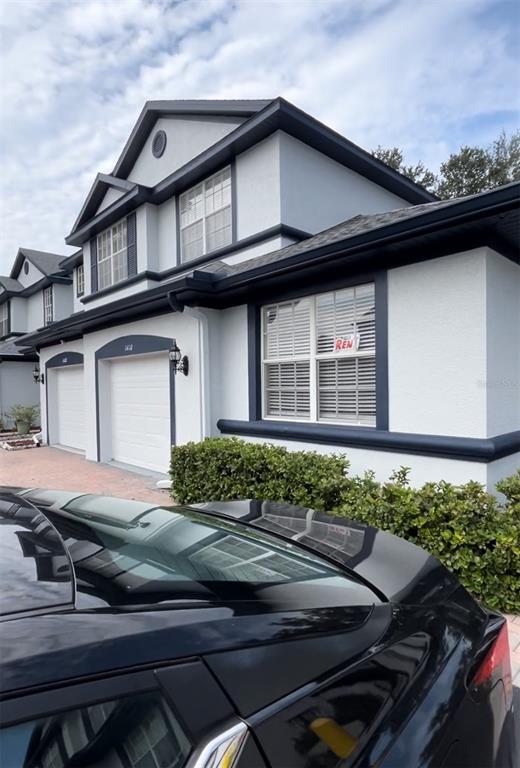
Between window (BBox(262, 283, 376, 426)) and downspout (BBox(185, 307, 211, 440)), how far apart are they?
1.06 meters

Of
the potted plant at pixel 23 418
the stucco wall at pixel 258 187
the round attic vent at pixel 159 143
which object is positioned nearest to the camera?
the stucco wall at pixel 258 187

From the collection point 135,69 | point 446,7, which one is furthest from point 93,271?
point 446,7

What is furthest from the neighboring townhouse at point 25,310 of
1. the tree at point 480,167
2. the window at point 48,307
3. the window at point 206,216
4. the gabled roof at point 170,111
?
the tree at point 480,167

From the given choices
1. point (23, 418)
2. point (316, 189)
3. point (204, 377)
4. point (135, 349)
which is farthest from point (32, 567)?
point (23, 418)

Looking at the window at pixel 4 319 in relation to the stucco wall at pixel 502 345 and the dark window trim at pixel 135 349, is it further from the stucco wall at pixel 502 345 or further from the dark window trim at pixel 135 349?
the stucco wall at pixel 502 345

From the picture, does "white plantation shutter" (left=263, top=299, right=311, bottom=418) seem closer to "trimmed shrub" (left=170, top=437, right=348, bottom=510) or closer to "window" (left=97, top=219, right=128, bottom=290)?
"trimmed shrub" (left=170, top=437, right=348, bottom=510)

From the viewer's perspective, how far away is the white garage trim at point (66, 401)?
40.9 ft

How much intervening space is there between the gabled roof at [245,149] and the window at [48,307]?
28.1ft

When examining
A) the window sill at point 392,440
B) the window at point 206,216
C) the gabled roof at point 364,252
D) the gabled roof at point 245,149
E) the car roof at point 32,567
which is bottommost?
the window sill at point 392,440

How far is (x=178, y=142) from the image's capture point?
969 cm

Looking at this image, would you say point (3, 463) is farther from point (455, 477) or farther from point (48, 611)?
point (48, 611)

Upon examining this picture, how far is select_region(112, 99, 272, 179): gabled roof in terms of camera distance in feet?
25.8

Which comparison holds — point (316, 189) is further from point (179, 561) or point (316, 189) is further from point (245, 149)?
point (179, 561)

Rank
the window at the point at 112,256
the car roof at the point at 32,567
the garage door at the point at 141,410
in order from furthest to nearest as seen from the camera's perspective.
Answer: the window at the point at 112,256 < the garage door at the point at 141,410 < the car roof at the point at 32,567
